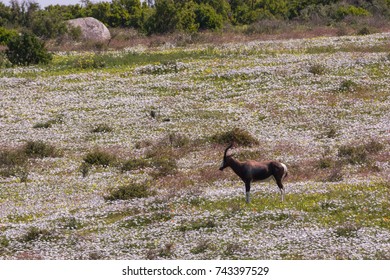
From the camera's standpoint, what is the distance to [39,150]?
3319 centimetres

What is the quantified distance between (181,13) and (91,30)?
935cm

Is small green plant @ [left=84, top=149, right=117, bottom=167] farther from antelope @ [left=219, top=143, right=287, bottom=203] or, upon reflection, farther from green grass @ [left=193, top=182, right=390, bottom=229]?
antelope @ [left=219, top=143, right=287, bottom=203]

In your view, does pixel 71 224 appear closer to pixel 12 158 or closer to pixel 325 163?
pixel 325 163

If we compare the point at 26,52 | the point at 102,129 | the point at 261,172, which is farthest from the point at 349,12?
the point at 261,172

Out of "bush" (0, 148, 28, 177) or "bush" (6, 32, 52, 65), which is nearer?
"bush" (0, 148, 28, 177)

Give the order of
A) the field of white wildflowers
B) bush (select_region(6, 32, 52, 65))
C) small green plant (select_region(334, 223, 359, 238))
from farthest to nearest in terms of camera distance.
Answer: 1. bush (select_region(6, 32, 52, 65))
2. the field of white wildflowers
3. small green plant (select_region(334, 223, 359, 238))

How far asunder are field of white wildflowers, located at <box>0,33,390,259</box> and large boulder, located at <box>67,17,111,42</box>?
12369 mm

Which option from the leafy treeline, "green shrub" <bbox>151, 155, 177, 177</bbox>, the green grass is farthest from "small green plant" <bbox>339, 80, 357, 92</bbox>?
the leafy treeline

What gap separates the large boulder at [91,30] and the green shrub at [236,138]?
38663 millimetres

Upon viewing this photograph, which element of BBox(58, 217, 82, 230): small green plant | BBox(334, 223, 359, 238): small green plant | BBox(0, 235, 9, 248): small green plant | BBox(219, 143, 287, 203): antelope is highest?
BBox(219, 143, 287, 203): antelope

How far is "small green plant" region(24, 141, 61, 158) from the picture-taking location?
33062mm

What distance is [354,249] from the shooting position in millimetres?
18422
